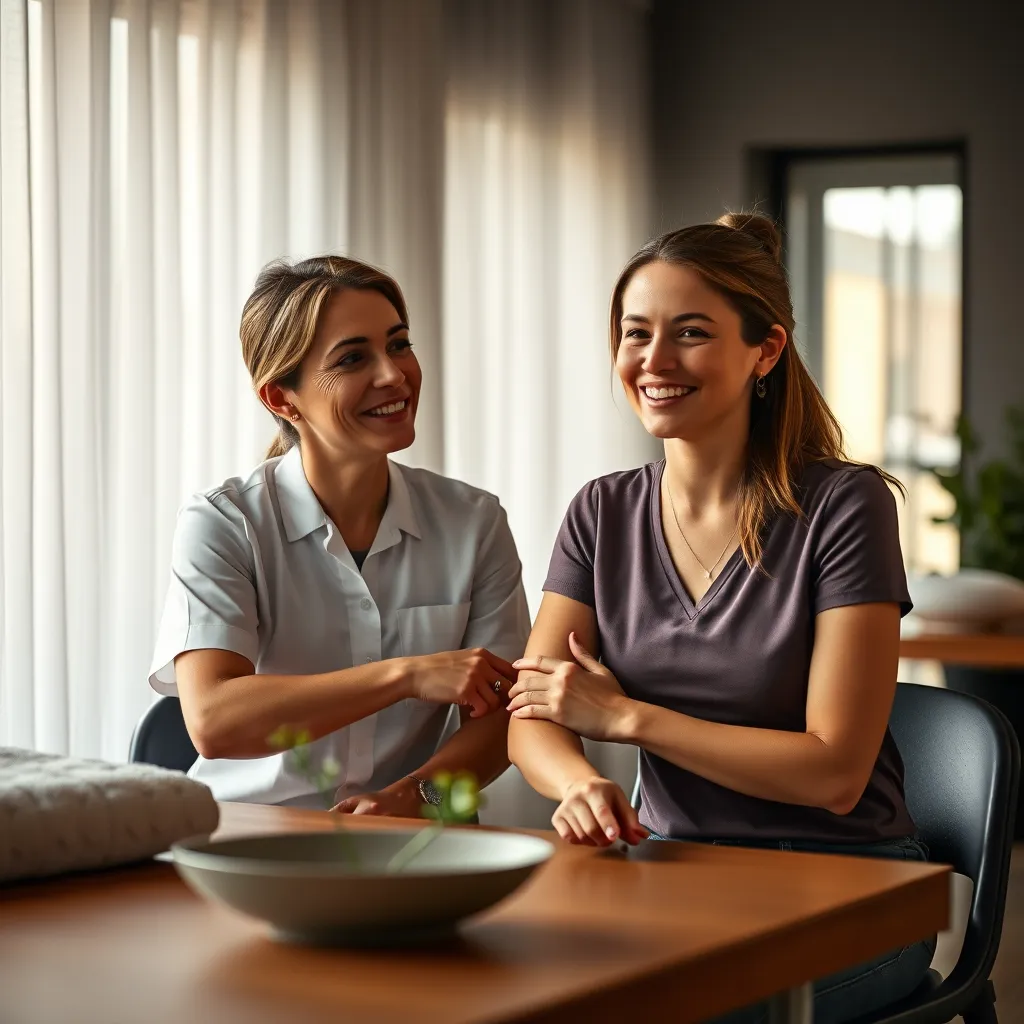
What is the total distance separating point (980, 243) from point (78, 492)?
331 cm

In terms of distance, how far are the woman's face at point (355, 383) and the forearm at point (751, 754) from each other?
684 mm

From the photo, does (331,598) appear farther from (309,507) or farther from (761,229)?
(761,229)

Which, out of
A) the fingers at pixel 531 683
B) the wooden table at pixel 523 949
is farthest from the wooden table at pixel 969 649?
the wooden table at pixel 523 949

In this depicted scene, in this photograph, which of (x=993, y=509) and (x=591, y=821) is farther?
(x=993, y=509)

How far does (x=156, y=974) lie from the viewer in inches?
36.5

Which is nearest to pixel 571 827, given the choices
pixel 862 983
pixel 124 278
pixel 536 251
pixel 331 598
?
pixel 862 983

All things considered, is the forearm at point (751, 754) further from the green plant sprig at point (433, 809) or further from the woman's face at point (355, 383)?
the woman's face at point (355, 383)

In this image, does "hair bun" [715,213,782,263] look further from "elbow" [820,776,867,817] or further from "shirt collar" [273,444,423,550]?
"elbow" [820,776,867,817]

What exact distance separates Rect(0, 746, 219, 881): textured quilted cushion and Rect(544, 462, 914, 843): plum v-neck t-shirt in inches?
25.6

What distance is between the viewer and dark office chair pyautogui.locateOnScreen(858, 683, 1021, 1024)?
160cm

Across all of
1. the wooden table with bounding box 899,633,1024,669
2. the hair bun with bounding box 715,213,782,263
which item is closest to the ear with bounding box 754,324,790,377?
the hair bun with bounding box 715,213,782,263

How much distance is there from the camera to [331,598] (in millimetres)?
2082

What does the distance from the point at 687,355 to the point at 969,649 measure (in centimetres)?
204

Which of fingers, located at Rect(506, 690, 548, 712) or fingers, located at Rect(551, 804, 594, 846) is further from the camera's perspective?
fingers, located at Rect(506, 690, 548, 712)
